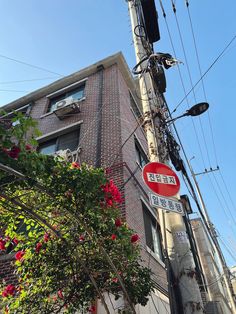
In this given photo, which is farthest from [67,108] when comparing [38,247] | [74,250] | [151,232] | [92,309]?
[92,309]

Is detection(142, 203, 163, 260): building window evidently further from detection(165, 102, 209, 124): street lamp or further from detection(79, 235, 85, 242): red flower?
detection(165, 102, 209, 124): street lamp

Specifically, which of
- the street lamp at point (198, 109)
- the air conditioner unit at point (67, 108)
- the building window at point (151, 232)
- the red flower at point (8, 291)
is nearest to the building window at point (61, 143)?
the air conditioner unit at point (67, 108)

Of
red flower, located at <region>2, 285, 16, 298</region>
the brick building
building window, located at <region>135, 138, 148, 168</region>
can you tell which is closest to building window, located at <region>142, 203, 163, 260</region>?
the brick building

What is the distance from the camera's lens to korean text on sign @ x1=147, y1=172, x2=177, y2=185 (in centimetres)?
386

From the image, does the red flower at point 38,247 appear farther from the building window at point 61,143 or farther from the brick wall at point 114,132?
the building window at point 61,143

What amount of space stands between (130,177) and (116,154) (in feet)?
2.82

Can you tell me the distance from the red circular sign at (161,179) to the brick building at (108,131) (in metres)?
1.87

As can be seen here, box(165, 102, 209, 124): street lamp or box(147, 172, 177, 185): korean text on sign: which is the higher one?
box(165, 102, 209, 124): street lamp

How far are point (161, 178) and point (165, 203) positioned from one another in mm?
418

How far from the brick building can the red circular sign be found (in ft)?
6.12

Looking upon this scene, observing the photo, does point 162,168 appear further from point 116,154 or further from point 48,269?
point 116,154

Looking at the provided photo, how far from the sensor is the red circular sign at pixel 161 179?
3.79 metres

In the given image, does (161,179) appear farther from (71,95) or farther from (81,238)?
(71,95)

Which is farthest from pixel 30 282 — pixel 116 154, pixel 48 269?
pixel 116 154
